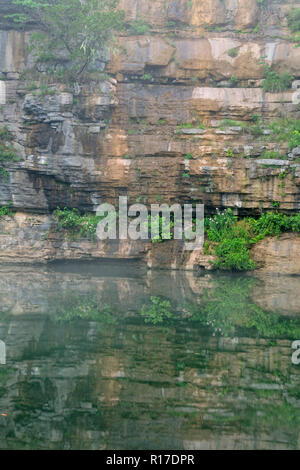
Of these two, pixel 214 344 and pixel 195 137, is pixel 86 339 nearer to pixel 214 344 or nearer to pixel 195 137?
pixel 214 344

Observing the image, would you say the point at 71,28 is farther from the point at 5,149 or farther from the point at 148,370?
the point at 148,370

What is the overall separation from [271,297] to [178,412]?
22.7 feet

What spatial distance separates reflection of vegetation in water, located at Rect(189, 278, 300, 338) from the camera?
9422mm

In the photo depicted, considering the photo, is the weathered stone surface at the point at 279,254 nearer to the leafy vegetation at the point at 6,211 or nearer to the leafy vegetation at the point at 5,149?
the leafy vegetation at the point at 6,211

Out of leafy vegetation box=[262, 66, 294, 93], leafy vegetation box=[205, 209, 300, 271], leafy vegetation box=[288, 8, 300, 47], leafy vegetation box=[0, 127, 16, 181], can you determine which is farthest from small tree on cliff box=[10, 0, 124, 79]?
leafy vegetation box=[205, 209, 300, 271]

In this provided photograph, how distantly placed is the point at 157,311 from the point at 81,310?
5.16ft

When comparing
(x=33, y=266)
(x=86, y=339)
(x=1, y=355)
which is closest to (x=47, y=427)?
(x=1, y=355)

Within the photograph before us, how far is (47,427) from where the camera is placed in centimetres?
562

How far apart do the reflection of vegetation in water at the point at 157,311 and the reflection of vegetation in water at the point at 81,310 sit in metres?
0.70

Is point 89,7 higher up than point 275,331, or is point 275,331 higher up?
point 89,7

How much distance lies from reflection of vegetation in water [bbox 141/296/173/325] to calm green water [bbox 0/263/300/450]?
0.04 metres

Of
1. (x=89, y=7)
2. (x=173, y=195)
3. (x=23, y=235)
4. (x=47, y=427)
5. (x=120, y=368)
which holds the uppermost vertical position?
(x=89, y=7)

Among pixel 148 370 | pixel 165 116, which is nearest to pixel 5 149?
pixel 165 116

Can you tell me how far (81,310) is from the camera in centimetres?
1078
